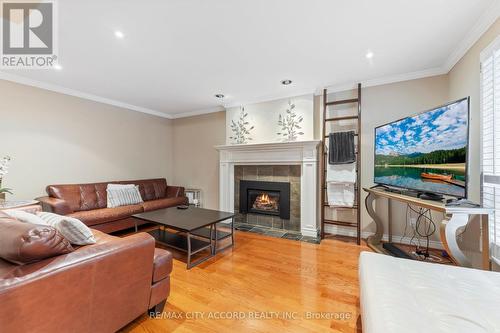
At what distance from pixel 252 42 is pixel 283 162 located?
2066 mm

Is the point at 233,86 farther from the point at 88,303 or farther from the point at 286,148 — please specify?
the point at 88,303

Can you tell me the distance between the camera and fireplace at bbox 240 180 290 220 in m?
3.88

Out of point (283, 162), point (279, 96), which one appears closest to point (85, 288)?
point (283, 162)

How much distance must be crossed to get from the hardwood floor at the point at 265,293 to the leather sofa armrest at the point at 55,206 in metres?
1.84

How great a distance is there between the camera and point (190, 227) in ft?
8.21

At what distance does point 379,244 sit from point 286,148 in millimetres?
1981

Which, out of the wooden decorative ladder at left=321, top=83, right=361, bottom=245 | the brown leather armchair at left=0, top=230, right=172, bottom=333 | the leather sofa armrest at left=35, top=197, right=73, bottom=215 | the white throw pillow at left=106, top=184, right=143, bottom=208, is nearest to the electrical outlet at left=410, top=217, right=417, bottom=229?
the wooden decorative ladder at left=321, top=83, right=361, bottom=245

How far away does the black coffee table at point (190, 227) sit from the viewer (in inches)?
103

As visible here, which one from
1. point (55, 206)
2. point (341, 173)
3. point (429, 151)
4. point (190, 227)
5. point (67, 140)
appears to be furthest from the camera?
point (67, 140)

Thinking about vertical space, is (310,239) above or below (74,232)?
below

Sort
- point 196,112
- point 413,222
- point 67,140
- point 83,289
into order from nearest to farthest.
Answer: point 83,289
point 413,222
point 67,140
point 196,112

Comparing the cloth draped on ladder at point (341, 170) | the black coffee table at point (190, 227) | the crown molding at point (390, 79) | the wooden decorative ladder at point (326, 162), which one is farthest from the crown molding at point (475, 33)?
the black coffee table at point (190, 227)

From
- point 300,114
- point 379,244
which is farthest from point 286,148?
point 379,244

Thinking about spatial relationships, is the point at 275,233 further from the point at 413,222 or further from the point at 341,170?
the point at 413,222
